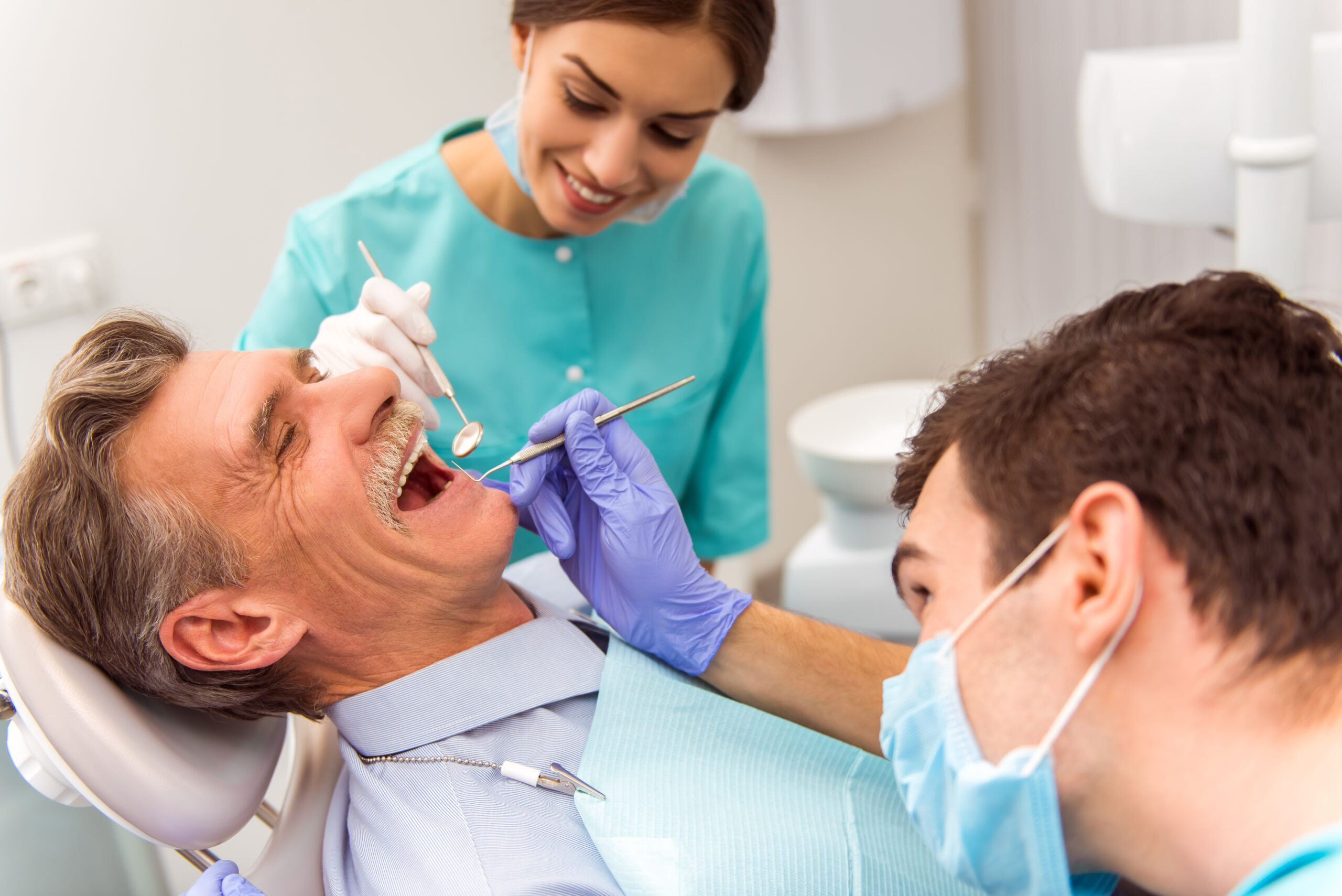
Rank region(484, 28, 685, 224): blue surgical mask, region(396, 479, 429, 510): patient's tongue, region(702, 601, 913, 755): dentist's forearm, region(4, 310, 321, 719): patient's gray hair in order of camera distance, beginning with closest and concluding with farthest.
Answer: region(4, 310, 321, 719): patient's gray hair
region(702, 601, 913, 755): dentist's forearm
region(396, 479, 429, 510): patient's tongue
region(484, 28, 685, 224): blue surgical mask

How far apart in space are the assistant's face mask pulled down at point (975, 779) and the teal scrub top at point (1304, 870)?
13cm

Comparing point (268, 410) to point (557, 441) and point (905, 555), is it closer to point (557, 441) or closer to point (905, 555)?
point (557, 441)

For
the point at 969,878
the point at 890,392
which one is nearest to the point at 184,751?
the point at 969,878

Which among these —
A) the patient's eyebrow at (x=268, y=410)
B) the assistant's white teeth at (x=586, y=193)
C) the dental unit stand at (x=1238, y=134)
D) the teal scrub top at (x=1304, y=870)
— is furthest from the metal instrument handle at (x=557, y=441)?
the dental unit stand at (x=1238, y=134)

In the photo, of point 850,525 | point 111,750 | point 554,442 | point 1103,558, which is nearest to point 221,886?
point 111,750

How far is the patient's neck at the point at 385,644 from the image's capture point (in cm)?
113

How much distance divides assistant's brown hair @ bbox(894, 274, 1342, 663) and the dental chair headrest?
0.77m

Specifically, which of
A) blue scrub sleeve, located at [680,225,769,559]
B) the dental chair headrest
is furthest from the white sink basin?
the dental chair headrest

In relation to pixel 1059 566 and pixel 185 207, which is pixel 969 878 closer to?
pixel 1059 566

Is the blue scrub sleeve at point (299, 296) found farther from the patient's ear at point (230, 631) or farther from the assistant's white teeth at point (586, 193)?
the patient's ear at point (230, 631)

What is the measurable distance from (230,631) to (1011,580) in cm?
78

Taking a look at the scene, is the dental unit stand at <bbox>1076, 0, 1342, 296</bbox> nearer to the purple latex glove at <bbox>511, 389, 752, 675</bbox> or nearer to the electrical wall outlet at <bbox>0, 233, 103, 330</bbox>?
the purple latex glove at <bbox>511, 389, 752, 675</bbox>

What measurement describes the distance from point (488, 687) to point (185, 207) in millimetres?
1325

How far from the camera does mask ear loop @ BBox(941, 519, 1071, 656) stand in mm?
774
